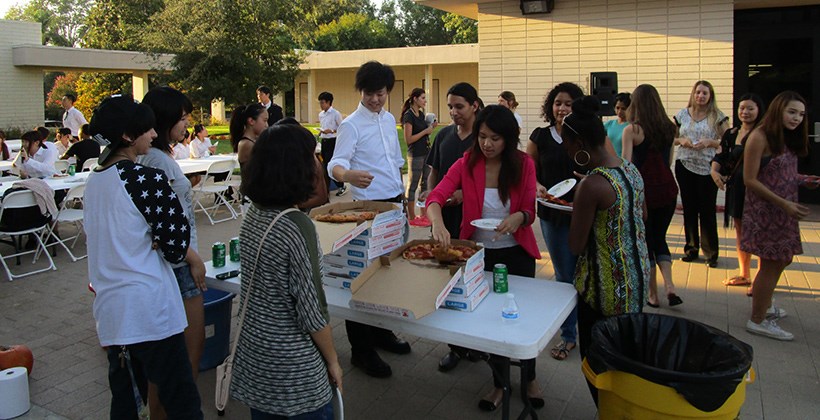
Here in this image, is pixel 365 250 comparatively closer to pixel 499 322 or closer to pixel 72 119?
pixel 499 322

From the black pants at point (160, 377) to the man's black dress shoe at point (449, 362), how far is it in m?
1.73

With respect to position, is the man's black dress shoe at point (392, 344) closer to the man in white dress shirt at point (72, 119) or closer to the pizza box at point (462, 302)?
the pizza box at point (462, 302)

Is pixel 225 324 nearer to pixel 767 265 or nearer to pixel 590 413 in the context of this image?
pixel 590 413

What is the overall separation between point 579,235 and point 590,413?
4.07ft

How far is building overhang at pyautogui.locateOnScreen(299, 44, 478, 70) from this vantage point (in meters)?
29.5

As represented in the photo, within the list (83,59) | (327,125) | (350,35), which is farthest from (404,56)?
(327,125)

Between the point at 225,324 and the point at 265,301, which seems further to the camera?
the point at 225,324

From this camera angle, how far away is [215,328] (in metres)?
3.93

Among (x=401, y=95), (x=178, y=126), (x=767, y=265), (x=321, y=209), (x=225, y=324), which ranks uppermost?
(x=401, y=95)

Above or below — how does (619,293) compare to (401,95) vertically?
below

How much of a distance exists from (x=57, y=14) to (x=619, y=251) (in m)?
83.1

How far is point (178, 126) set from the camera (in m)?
3.08

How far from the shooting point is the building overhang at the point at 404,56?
29.5 metres

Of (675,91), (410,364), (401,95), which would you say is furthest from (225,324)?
(401,95)
